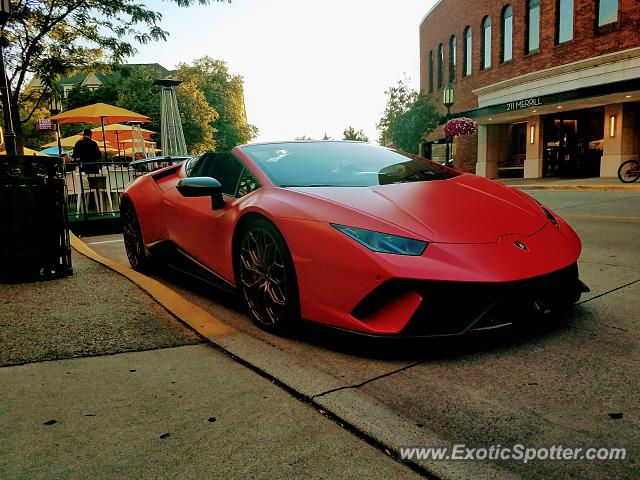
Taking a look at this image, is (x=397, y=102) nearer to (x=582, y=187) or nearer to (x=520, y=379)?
(x=582, y=187)

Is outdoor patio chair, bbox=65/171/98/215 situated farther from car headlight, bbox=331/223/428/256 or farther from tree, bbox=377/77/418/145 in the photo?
tree, bbox=377/77/418/145

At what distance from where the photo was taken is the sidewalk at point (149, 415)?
1.80m

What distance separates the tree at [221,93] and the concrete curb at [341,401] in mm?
61261

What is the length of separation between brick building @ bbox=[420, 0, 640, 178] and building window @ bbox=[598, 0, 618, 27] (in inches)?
1.5

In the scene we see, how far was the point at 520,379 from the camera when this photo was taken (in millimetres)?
2389

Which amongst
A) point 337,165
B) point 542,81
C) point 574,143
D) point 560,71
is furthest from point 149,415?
point 574,143

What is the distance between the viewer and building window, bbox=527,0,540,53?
80.6ft

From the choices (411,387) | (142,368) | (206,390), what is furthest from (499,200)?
(142,368)

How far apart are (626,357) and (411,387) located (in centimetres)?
109

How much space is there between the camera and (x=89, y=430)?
2076mm

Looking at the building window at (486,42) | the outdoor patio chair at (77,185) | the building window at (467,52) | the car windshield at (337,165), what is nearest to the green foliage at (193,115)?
the building window at (467,52)

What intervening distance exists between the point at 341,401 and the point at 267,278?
44.5 inches

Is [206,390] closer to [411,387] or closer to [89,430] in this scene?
[89,430]

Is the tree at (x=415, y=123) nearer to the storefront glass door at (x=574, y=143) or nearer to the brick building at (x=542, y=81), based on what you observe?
the brick building at (x=542, y=81)
